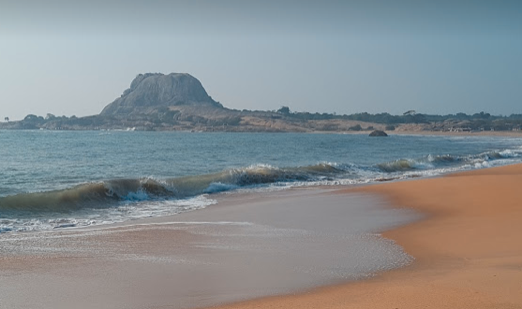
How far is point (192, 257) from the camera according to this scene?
29.6ft

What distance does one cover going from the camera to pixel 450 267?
798 centimetres

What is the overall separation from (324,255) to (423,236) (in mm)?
2685

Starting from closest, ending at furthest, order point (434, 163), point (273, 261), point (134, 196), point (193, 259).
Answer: point (273, 261) < point (193, 259) < point (134, 196) < point (434, 163)

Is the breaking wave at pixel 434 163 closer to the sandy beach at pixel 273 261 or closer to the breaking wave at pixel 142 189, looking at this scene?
the breaking wave at pixel 142 189

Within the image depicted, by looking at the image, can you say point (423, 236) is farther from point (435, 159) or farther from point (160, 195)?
point (435, 159)

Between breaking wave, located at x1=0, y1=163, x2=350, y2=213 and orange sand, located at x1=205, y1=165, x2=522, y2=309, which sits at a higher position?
orange sand, located at x1=205, y1=165, x2=522, y2=309

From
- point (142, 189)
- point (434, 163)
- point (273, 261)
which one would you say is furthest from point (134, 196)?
point (434, 163)

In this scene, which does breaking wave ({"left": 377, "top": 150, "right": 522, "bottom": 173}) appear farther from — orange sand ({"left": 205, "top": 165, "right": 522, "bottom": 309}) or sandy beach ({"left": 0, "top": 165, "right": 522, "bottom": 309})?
sandy beach ({"left": 0, "top": 165, "right": 522, "bottom": 309})

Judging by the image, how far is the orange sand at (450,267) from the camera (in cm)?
621

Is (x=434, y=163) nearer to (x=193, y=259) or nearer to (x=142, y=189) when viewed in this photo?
(x=142, y=189)

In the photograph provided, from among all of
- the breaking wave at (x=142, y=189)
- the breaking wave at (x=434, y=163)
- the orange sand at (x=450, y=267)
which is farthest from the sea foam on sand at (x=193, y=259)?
the breaking wave at (x=434, y=163)

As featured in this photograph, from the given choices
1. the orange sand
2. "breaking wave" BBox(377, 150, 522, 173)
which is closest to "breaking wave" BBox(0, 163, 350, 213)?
"breaking wave" BBox(377, 150, 522, 173)

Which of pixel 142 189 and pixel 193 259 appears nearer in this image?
pixel 193 259

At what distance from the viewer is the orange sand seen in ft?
20.4
